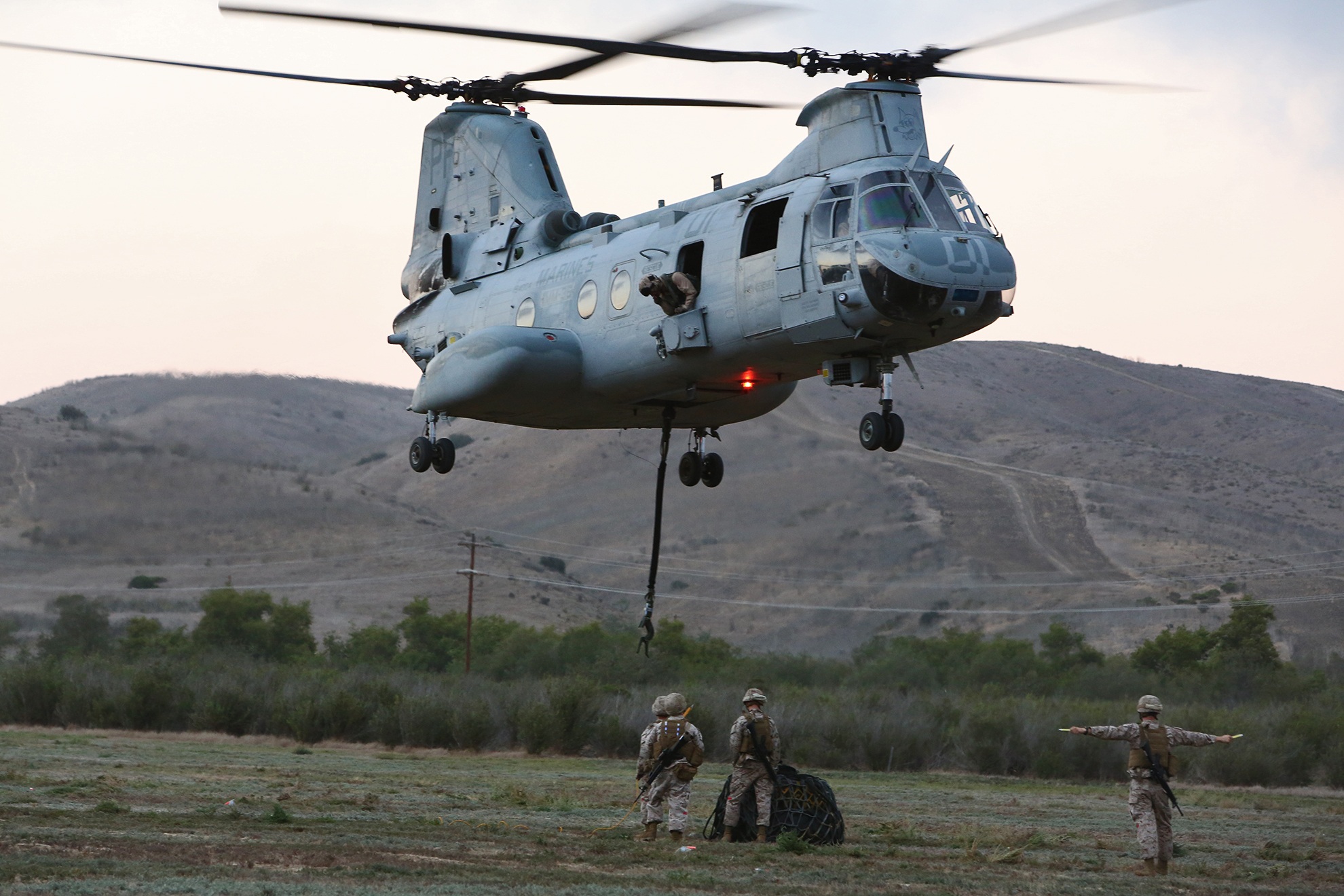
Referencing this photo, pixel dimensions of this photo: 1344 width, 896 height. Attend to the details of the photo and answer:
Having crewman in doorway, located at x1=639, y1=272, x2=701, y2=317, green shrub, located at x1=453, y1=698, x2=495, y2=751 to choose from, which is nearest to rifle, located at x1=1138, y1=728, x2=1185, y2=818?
crewman in doorway, located at x1=639, y1=272, x2=701, y2=317

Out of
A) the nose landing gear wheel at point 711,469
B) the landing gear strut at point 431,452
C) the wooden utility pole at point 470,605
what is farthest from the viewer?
the wooden utility pole at point 470,605

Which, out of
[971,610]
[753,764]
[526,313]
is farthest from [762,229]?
[971,610]

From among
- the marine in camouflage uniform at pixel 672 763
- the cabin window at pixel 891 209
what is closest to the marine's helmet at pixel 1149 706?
the marine in camouflage uniform at pixel 672 763

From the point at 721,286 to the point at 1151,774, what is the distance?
698 centimetres

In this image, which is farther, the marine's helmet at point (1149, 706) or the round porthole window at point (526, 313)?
the round porthole window at point (526, 313)

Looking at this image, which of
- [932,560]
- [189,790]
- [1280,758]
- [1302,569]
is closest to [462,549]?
[932,560]

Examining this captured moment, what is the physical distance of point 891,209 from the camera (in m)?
17.1

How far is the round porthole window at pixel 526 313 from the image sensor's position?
21328 mm

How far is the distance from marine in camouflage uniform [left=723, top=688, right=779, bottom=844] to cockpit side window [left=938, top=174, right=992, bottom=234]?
5.44 m

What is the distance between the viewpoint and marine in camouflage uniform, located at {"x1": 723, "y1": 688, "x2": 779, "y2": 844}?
662 inches

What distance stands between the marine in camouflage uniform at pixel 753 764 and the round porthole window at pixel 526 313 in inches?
258

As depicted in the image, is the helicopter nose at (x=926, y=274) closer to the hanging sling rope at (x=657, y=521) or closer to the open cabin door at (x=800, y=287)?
the open cabin door at (x=800, y=287)

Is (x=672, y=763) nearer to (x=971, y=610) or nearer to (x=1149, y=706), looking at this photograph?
(x=1149, y=706)

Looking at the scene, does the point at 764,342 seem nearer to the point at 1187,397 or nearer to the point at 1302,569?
the point at 1302,569
